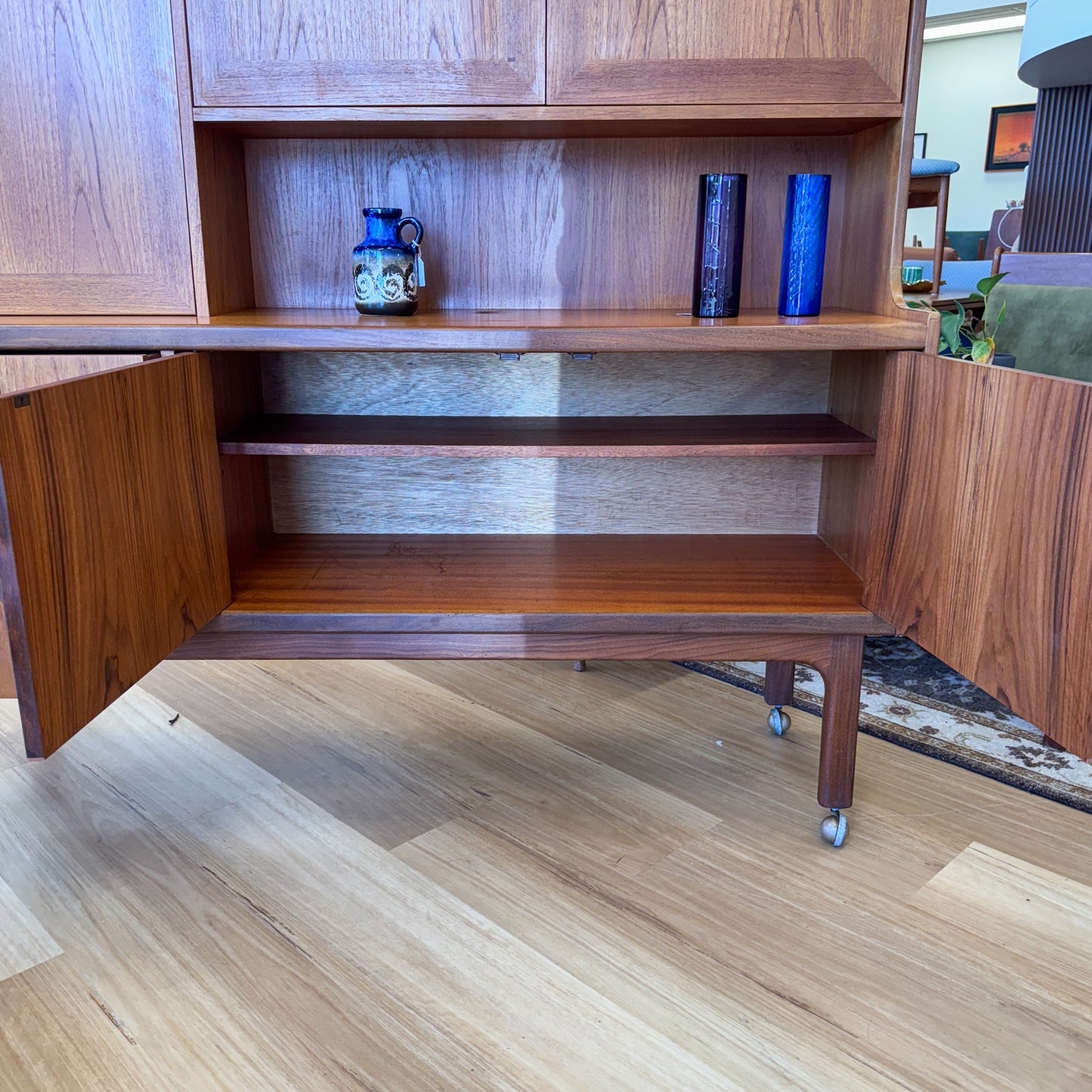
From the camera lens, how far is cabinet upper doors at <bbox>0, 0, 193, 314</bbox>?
117 cm

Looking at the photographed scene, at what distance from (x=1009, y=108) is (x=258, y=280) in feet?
28.0

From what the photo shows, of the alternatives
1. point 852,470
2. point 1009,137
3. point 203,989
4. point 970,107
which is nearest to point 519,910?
point 203,989

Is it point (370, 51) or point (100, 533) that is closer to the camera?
point (100, 533)

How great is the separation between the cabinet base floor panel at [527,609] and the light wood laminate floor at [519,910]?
0.28 meters

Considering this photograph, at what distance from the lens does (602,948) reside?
3.59 ft

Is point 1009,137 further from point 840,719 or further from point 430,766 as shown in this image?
point 430,766

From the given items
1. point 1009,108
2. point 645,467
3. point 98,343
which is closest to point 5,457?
point 98,343

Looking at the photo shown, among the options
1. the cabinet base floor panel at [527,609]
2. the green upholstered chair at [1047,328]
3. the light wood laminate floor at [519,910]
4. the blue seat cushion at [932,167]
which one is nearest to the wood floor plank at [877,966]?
the light wood laminate floor at [519,910]

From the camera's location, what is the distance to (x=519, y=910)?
1.16 m

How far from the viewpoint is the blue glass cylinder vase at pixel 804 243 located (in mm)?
1235

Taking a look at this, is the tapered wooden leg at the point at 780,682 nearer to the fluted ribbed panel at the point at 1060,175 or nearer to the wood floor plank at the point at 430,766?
the wood floor plank at the point at 430,766

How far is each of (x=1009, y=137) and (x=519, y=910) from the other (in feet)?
29.4

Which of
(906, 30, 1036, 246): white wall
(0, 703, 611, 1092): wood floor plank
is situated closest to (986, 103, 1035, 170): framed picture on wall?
(906, 30, 1036, 246): white wall

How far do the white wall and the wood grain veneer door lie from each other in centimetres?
775
